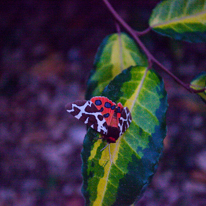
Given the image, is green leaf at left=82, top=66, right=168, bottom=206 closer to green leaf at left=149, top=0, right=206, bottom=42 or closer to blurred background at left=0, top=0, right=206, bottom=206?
green leaf at left=149, top=0, right=206, bottom=42

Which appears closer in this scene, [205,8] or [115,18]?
[205,8]

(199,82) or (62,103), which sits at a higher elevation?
(199,82)

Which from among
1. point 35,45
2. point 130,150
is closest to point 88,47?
point 35,45

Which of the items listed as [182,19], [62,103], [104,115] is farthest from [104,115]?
[62,103]

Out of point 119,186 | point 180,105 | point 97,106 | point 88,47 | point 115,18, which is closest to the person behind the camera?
point 119,186

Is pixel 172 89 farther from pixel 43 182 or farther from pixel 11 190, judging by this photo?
pixel 11 190

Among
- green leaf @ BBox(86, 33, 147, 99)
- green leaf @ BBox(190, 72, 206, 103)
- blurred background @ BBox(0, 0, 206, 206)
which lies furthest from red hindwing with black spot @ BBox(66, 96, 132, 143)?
blurred background @ BBox(0, 0, 206, 206)

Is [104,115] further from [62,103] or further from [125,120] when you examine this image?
[62,103]
